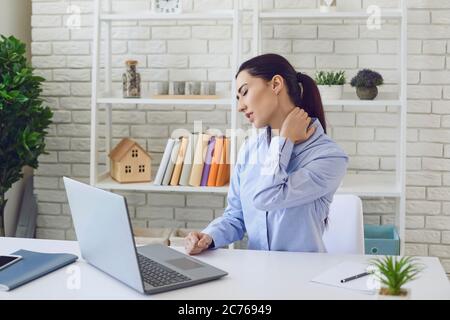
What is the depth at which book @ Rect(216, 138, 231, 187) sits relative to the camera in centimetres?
302

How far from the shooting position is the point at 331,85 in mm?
2955

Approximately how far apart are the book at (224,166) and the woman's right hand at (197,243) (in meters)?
1.10

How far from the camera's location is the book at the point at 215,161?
3.02 meters

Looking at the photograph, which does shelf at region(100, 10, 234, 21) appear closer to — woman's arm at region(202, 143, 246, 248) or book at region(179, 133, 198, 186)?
book at region(179, 133, 198, 186)

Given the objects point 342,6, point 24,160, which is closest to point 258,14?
point 342,6

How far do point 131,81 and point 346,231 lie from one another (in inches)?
54.3

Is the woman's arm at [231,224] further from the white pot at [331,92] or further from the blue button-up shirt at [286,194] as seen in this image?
the white pot at [331,92]

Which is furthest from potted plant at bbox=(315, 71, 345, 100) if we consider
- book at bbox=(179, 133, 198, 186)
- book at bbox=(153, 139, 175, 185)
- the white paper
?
the white paper

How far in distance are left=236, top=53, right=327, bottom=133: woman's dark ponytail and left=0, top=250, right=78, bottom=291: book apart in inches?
30.4

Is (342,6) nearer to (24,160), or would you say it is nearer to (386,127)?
(386,127)

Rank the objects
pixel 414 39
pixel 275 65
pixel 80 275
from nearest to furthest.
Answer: pixel 80 275 → pixel 275 65 → pixel 414 39
